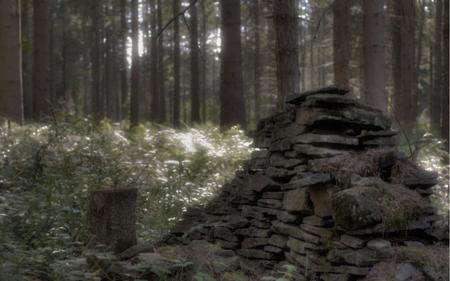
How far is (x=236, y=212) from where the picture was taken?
4859 millimetres

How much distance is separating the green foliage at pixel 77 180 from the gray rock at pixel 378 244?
2530mm

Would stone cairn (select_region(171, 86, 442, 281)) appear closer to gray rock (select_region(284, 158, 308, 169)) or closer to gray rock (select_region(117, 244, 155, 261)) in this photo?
gray rock (select_region(284, 158, 308, 169))

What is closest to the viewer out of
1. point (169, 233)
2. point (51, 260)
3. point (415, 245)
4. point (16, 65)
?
point (415, 245)

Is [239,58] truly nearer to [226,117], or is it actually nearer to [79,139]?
[226,117]

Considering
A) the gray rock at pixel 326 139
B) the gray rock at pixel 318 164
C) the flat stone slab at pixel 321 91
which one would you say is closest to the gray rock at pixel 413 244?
the gray rock at pixel 318 164

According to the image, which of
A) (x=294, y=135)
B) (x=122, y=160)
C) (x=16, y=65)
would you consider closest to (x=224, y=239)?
(x=294, y=135)

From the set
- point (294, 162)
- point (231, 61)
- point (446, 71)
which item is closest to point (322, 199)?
point (294, 162)

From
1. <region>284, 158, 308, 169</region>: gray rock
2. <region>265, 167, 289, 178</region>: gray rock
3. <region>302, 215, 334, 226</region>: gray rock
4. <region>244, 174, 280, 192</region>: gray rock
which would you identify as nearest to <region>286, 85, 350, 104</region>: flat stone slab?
<region>284, 158, 308, 169</region>: gray rock

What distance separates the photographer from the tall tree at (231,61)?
35.5 feet

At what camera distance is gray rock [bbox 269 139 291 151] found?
172 inches

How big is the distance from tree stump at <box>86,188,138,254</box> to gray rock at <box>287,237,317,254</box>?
1814 mm

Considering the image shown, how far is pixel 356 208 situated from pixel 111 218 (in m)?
2.57

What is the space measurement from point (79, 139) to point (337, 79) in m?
7.91

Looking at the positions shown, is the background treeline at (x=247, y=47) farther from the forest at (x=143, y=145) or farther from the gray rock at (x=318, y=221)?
the gray rock at (x=318, y=221)
